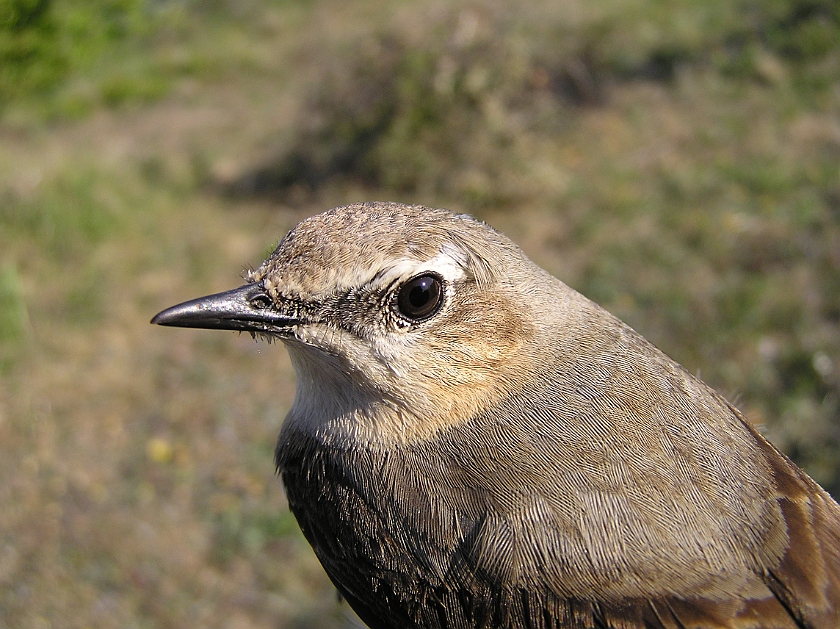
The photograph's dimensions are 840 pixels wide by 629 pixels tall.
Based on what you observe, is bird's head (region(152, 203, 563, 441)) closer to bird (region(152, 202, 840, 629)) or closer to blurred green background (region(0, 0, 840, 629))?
bird (region(152, 202, 840, 629))

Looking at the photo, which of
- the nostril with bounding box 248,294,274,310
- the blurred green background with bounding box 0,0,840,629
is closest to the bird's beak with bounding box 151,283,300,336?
the nostril with bounding box 248,294,274,310

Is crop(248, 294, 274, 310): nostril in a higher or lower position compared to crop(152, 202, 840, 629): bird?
higher

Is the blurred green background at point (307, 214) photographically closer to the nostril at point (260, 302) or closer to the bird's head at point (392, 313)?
the bird's head at point (392, 313)

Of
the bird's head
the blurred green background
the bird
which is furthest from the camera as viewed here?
the blurred green background

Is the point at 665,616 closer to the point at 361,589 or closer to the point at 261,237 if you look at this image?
the point at 361,589

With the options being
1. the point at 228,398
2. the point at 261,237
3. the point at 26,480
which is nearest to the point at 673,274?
the point at 228,398

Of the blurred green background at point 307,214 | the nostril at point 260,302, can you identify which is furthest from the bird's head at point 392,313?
the blurred green background at point 307,214

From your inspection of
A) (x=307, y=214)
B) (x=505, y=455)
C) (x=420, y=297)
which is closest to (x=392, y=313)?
(x=420, y=297)
